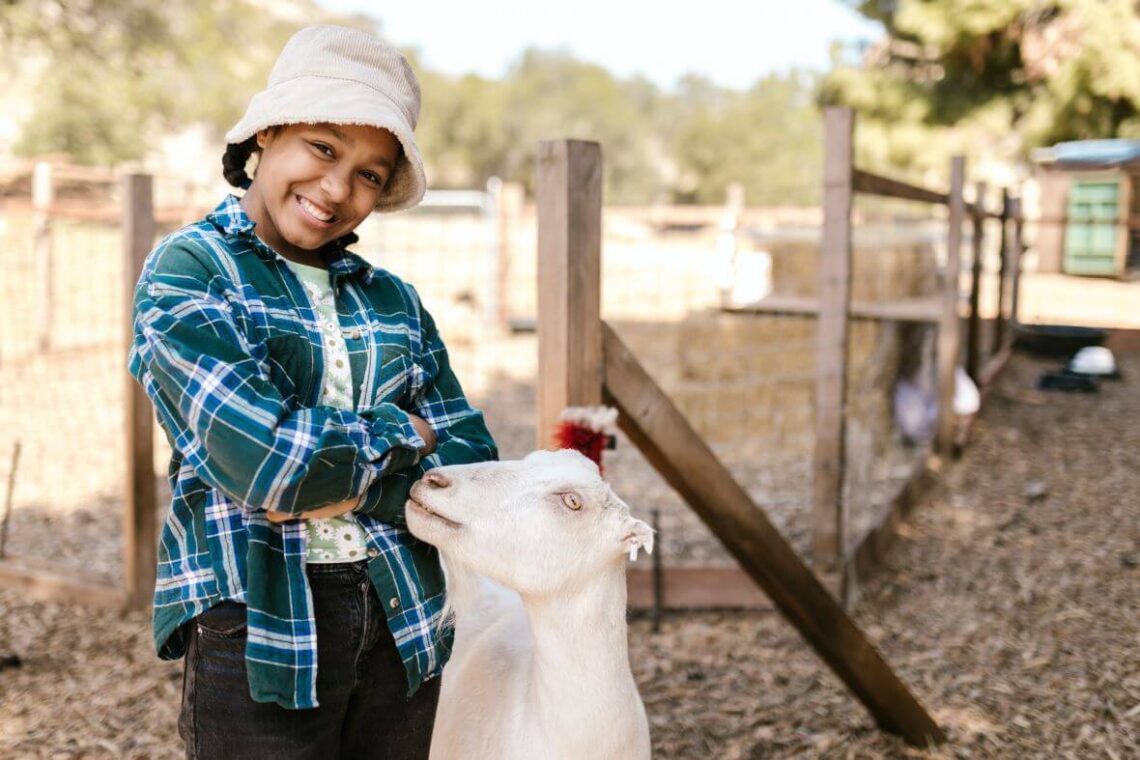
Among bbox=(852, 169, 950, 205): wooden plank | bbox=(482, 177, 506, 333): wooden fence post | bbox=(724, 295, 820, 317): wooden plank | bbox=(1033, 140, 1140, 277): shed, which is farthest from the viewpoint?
bbox=(1033, 140, 1140, 277): shed

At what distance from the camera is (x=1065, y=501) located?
5.61 metres

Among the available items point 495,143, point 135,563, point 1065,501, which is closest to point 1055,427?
point 1065,501

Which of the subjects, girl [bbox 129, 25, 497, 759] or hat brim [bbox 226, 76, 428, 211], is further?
hat brim [bbox 226, 76, 428, 211]

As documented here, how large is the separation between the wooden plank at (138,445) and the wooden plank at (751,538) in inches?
72.8

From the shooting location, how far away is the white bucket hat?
1.63m

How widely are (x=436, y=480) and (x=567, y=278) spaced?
69cm

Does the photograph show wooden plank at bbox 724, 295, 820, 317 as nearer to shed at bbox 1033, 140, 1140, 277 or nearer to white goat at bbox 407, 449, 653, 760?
shed at bbox 1033, 140, 1140, 277

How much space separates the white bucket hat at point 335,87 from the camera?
5.35 ft

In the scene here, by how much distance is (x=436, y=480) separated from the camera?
5.67 ft

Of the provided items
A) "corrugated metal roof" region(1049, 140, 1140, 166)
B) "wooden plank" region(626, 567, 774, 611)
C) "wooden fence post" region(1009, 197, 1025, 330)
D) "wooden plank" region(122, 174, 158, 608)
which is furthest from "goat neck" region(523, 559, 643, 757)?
"corrugated metal roof" region(1049, 140, 1140, 166)

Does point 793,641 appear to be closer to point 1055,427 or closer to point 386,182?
point 386,182

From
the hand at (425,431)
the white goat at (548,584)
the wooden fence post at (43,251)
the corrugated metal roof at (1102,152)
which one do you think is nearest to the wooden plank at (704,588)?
the white goat at (548,584)

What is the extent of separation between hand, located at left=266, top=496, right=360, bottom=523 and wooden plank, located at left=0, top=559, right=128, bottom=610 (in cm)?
265

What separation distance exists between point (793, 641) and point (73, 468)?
4.32m
